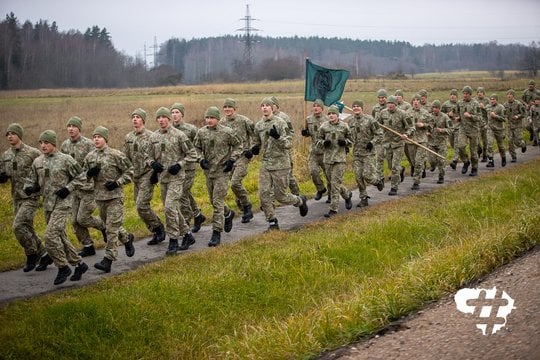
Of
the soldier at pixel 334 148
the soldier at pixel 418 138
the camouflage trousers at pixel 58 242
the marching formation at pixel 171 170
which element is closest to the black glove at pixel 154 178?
the marching formation at pixel 171 170

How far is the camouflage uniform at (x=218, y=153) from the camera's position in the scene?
10.5 metres

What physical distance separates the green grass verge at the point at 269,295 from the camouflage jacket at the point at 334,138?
1.84 m

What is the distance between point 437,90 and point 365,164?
101 ft

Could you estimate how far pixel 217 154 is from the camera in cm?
1056

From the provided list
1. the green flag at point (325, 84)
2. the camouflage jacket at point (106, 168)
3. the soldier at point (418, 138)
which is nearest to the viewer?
the camouflage jacket at point (106, 168)

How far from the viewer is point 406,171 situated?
61.1ft

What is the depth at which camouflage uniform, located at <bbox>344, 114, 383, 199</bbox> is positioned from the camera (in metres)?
13.2

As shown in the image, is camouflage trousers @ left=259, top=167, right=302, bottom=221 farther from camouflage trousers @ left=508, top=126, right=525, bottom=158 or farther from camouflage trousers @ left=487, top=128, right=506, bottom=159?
camouflage trousers @ left=508, top=126, right=525, bottom=158

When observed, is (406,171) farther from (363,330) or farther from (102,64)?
(102,64)

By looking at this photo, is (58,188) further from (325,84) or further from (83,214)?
(325,84)

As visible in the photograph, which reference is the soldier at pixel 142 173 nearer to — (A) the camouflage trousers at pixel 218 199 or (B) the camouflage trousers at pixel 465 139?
(A) the camouflage trousers at pixel 218 199

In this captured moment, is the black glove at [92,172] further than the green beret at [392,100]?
No

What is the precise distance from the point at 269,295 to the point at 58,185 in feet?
10.6

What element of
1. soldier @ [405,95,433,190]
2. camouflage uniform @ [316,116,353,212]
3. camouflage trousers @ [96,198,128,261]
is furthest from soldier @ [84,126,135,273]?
soldier @ [405,95,433,190]
